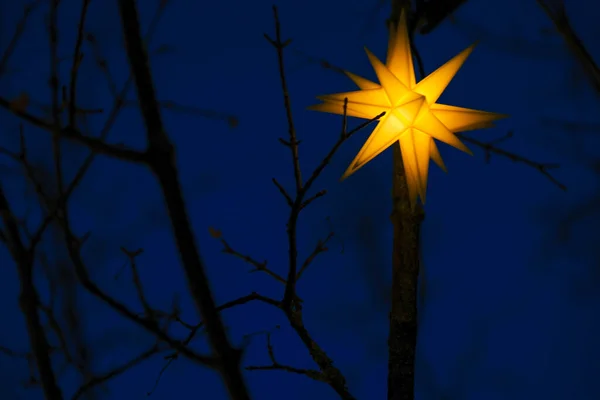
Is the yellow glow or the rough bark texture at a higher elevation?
the yellow glow

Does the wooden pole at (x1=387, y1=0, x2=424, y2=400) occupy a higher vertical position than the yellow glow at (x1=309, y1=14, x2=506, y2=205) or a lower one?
lower

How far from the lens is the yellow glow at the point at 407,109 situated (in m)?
0.72

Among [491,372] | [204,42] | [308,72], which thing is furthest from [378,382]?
[204,42]

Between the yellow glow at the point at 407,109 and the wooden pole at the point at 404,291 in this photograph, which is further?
the wooden pole at the point at 404,291

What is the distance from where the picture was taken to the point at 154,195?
1.11 metres

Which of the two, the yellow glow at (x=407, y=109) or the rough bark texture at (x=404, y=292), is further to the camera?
the rough bark texture at (x=404, y=292)

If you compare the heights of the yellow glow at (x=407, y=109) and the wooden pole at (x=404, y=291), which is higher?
the yellow glow at (x=407, y=109)

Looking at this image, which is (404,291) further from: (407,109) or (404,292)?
(407,109)

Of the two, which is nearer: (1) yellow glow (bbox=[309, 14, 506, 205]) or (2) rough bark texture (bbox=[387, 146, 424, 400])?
(1) yellow glow (bbox=[309, 14, 506, 205])

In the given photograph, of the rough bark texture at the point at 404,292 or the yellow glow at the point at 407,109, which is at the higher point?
the yellow glow at the point at 407,109

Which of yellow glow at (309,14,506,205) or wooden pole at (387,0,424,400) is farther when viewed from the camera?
wooden pole at (387,0,424,400)

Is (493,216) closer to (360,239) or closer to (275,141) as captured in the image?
(360,239)

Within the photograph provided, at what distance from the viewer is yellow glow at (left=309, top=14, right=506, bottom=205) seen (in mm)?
716

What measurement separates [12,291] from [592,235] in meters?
1.36
